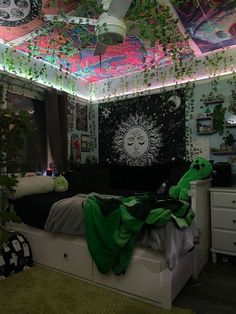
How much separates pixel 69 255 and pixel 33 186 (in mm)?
977

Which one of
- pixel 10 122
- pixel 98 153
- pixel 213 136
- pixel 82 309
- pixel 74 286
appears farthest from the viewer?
pixel 98 153

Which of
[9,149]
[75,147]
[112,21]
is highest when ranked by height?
[112,21]

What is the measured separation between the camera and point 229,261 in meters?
2.56

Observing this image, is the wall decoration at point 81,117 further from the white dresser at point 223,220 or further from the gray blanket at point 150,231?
the white dresser at point 223,220

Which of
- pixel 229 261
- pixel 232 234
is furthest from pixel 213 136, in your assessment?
pixel 229 261

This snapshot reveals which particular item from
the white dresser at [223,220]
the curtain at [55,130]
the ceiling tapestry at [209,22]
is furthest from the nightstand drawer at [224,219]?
the curtain at [55,130]

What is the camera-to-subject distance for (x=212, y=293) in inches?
76.9

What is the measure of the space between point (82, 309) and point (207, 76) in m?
3.03

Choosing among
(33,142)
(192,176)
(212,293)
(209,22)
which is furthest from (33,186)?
(209,22)

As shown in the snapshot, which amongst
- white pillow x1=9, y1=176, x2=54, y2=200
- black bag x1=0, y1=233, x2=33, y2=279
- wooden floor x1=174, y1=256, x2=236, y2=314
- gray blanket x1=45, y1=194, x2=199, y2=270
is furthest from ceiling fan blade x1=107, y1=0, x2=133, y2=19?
wooden floor x1=174, y1=256, x2=236, y2=314

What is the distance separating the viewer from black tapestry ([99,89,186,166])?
350 cm

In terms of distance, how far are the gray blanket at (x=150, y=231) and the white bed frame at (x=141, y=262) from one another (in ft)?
0.29

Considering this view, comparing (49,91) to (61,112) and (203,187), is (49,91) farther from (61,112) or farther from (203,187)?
(203,187)

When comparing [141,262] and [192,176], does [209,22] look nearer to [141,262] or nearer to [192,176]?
[192,176]
